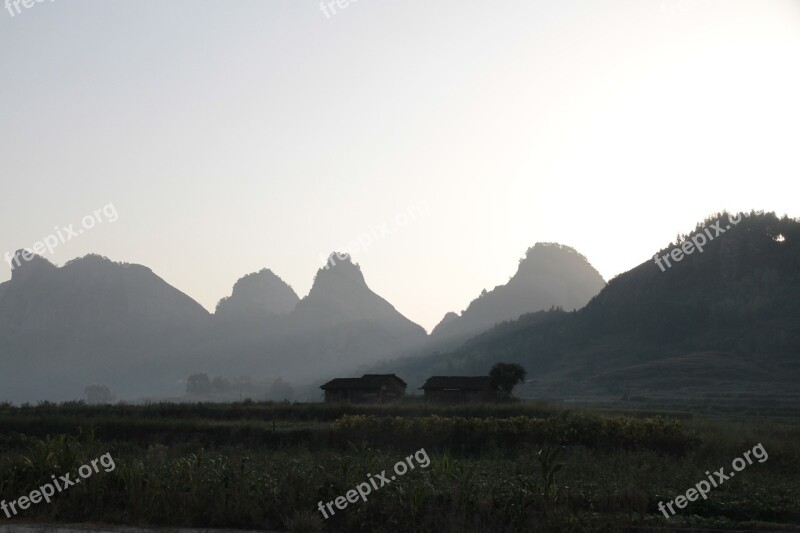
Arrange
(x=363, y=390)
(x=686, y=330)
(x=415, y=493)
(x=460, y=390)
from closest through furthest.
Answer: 1. (x=415, y=493)
2. (x=460, y=390)
3. (x=363, y=390)
4. (x=686, y=330)

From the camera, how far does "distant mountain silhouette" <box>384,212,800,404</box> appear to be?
96250mm

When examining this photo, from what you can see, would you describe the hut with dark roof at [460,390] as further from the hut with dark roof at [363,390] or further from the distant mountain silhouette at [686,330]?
the distant mountain silhouette at [686,330]

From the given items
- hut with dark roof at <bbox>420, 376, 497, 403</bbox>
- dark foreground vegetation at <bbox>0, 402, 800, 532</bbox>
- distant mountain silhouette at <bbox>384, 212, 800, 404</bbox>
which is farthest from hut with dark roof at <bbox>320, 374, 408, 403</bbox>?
dark foreground vegetation at <bbox>0, 402, 800, 532</bbox>

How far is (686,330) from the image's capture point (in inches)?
4924

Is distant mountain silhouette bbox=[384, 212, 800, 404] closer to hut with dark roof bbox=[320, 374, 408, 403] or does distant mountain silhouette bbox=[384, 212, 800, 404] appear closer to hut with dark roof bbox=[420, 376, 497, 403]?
hut with dark roof bbox=[420, 376, 497, 403]

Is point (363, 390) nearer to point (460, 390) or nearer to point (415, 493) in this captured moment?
point (460, 390)

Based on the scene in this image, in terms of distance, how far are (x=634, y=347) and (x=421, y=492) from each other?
120m

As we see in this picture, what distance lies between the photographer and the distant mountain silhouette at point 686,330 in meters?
96.2

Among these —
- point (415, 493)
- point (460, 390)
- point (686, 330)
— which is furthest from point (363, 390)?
point (686, 330)

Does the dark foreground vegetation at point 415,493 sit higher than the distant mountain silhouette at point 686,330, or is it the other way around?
the dark foreground vegetation at point 415,493

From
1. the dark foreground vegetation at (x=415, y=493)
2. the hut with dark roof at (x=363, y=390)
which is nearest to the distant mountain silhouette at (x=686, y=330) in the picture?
the hut with dark roof at (x=363, y=390)

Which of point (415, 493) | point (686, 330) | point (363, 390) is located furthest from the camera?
point (686, 330)

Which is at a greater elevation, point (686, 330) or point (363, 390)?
point (363, 390)

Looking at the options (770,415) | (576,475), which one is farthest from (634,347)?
(576,475)
